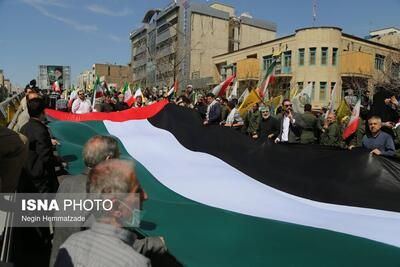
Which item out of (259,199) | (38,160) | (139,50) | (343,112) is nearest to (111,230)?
(38,160)

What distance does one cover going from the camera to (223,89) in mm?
12695

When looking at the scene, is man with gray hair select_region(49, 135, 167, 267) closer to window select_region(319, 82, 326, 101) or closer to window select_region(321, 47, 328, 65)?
window select_region(321, 47, 328, 65)

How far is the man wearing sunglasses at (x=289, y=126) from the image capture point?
30.3ft

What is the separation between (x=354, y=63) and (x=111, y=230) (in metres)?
42.9

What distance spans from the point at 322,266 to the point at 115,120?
23.2ft

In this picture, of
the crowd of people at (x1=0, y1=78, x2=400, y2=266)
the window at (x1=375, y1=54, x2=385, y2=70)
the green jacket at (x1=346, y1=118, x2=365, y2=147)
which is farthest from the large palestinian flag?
the window at (x1=375, y1=54, x2=385, y2=70)

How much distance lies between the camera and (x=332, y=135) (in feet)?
30.1

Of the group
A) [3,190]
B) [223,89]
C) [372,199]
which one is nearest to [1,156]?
[3,190]

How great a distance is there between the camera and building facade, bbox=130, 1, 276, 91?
67375 millimetres

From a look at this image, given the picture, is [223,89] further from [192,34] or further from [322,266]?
[192,34]

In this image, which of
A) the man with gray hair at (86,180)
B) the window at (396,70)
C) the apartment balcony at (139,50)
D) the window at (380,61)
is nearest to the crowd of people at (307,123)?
the man with gray hair at (86,180)

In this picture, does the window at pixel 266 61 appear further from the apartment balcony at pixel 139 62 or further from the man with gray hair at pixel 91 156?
the apartment balcony at pixel 139 62

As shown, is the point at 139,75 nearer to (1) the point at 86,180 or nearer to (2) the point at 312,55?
(2) the point at 312,55

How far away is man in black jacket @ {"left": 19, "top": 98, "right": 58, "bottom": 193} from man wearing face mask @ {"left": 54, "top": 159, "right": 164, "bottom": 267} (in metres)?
2.68
